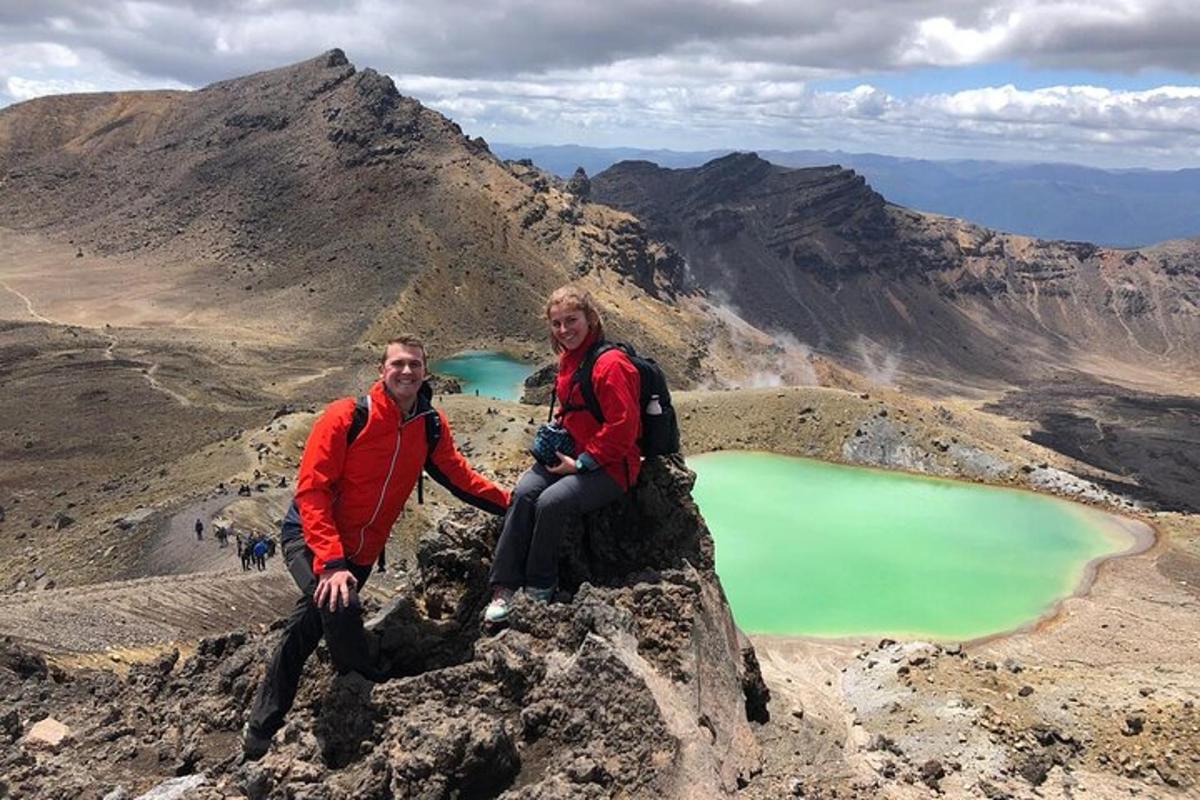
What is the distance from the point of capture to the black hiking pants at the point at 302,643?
7.91m

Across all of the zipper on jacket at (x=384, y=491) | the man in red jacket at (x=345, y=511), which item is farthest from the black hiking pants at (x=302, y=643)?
the zipper on jacket at (x=384, y=491)

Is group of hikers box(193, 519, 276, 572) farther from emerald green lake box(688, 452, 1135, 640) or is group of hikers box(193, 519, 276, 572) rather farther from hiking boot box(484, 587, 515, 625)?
hiking boot box(484, 587, 515, 625)

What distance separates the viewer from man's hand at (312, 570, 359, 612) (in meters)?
7.42

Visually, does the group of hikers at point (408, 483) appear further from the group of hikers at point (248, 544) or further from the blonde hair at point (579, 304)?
the group of hikers at point (248, 544)

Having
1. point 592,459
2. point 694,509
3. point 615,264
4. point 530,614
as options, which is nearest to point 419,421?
point 592,459

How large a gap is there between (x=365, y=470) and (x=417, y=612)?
2541mm

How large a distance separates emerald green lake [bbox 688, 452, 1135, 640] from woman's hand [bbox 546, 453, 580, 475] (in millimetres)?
18784

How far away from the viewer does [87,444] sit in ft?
158

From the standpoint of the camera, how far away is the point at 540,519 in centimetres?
887

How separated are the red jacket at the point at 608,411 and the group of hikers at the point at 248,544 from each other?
19.2m

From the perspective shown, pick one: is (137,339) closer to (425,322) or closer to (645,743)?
(425,322)

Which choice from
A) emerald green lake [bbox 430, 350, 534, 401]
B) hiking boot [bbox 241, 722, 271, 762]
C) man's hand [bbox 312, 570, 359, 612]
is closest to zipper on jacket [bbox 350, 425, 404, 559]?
man's hand [bbox 312, 570, 359, 612]

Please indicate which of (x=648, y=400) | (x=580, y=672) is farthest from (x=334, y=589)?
(x=648, y=400)

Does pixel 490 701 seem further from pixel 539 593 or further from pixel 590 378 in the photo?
pixel 590 378
